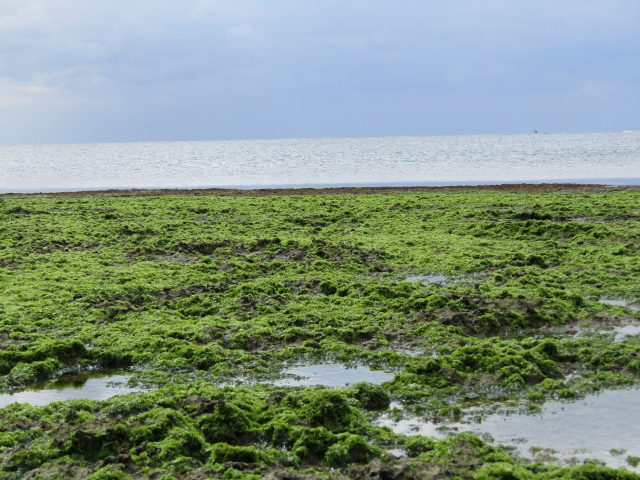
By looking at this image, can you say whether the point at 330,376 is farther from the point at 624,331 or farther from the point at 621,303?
the point at 621,303

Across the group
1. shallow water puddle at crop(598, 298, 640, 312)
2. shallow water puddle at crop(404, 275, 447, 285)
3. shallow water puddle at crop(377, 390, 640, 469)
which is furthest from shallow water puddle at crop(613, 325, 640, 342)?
shallow water puddle at crop(404, 275, 447, 285)

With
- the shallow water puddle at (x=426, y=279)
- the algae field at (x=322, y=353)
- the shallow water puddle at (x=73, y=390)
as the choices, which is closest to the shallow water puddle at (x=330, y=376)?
the algae field at (x=322, y=353)

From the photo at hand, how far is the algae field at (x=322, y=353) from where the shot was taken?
5.21 m

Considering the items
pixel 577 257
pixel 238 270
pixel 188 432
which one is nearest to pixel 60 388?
pixel 188 432

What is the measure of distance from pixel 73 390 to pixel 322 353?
2980mm

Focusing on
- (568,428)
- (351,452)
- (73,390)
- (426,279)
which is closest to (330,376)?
(351,452)

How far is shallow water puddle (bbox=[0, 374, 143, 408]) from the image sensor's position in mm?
6766

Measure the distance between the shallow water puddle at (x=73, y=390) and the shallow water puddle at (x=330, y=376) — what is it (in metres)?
1.72

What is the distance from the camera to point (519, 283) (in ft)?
36.0

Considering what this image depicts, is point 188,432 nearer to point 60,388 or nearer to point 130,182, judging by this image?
point 60,388

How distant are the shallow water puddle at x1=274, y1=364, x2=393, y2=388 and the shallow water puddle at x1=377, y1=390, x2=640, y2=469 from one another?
108cm

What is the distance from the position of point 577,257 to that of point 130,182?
1466 inches

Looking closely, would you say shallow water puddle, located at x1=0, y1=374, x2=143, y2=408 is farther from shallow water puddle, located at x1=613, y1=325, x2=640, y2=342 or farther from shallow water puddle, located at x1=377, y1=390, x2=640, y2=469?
shallow water puddle, located at x1=613, y1=325, x2=640, y2=342

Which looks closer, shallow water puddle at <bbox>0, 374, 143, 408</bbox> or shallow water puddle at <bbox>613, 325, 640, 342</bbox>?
shallow water puddle at <bbox>0, 374, 143, 408</bbox>
